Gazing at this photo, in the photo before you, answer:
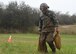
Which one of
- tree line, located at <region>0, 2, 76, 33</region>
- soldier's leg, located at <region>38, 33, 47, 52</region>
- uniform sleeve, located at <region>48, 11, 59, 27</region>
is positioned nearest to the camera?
uniform sleeve, located at <region>48, 11, 59, 27</region>

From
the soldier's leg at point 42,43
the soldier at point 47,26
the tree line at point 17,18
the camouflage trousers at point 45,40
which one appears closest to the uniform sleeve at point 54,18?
the soldier at point 47,26

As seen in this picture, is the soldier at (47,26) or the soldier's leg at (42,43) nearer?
the soldier at (47,26)

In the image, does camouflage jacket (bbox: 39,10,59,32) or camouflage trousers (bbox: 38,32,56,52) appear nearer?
camouflage trousers (bbox: 38,32,56,52)

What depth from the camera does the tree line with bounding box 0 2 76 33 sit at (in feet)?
213

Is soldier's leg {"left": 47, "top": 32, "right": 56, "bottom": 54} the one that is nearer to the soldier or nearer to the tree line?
the soldier

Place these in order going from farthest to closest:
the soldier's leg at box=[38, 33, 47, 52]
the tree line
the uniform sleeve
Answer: the tree line → the soldier's leg at box=[38, 33, 47, 52] → the uniform sleeve

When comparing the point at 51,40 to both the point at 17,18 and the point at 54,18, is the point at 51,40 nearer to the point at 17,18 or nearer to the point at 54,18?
the point at 54,18

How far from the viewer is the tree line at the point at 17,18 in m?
64.9

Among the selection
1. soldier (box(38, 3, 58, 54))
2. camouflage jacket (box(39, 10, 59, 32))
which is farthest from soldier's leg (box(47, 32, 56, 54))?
camouflage jacket (box(39, 10, 59, 32))

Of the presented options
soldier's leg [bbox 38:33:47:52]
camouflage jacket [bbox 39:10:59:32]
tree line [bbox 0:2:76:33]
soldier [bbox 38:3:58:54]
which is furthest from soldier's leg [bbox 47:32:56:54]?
tree line [bbox 0:2:76:33]

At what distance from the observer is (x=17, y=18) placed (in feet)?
221

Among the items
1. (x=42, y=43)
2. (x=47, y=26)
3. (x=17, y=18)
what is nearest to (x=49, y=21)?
(x=47, y=26)

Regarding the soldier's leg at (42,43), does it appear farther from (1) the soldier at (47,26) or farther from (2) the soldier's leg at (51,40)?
(2) the soldier's leg at (51,40)

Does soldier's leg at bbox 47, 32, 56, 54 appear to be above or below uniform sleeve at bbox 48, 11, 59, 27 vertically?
below
